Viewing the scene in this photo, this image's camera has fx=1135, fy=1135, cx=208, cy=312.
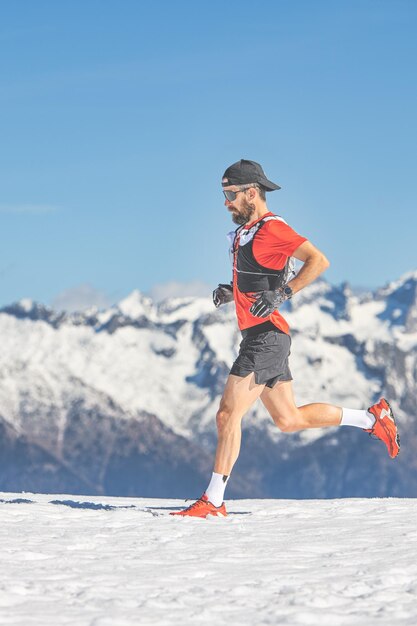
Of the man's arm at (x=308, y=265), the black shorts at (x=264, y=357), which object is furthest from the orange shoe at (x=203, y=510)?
the man's arm at (x=308, y=265)

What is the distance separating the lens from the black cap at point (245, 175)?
14.0 metres

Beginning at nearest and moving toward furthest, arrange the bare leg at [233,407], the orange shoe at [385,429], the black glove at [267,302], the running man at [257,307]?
the black glove at [267,302], the running man at [257,307], the bare leg at [233,407], the orange shoe at [385,429]

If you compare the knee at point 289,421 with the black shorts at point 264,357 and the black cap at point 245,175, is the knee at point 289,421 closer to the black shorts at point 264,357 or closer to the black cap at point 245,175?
the black shorts at point 264,357

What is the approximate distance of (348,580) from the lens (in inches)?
350

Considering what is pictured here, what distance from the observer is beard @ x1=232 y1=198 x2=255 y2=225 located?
1400cm

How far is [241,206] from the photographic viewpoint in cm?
1405

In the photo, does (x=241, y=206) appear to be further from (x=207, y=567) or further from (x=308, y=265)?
(x=207, y=567)

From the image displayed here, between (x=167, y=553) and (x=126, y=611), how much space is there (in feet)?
9.23

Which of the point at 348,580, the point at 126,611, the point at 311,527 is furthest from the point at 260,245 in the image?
the point at 126,611

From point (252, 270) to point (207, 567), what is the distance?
16.4ft

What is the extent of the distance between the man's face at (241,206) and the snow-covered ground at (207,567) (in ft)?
12.1

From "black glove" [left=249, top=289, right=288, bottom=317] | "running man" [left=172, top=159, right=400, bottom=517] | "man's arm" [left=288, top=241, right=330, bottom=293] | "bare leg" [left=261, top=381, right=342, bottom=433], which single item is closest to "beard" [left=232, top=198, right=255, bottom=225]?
"running man" [left=172, top=159, right=400, bottom=517]

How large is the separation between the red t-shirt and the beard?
0.51ft

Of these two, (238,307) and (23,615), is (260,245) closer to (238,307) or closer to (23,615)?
(238,307)
